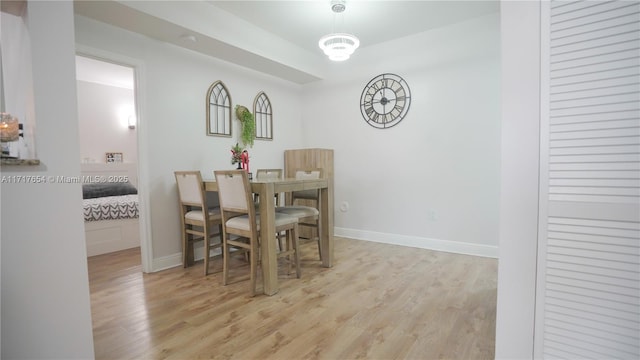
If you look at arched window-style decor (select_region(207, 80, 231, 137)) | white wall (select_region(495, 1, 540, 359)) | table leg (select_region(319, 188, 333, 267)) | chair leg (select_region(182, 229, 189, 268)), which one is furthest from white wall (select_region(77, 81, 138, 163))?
white wall (select_region(495, 1, 540, 359))

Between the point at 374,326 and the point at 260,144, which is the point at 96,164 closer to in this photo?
the point at 260,144

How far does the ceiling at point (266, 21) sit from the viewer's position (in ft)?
8.04

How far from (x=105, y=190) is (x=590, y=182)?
4989 millimetres

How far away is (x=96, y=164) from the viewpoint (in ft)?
16.0

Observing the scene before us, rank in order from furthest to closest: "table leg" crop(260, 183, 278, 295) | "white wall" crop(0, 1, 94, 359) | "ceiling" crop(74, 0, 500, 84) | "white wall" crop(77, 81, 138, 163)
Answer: "white wall" crop(77, 81, 138, 163)
"ceiling" crop(74, 0, 500, 84)
"table leg" crop(260, 183, 278, 295)
"white wall" crop(0, 1, 94, 359)

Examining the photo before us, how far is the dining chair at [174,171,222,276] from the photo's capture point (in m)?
2.63

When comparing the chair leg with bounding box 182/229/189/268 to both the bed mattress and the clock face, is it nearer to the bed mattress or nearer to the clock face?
the bed mattress

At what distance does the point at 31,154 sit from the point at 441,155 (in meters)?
3.35

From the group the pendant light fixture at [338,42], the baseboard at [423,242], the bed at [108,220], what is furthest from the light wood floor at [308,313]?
the pendant light fixture at [338,42]

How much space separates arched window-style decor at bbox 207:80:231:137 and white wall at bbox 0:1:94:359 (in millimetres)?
2074

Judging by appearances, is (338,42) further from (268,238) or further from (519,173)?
(519,173)

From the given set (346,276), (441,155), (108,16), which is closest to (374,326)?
(346,276)

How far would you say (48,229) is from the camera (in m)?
1.16

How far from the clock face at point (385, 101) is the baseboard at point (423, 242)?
1394mm
